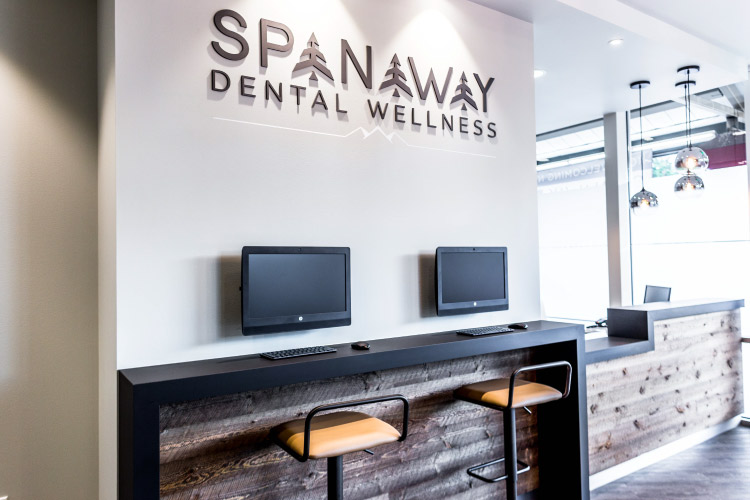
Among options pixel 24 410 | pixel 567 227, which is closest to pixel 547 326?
pixel 24 410

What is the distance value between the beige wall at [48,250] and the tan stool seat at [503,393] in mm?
1959

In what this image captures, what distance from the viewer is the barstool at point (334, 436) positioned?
208 centimetres

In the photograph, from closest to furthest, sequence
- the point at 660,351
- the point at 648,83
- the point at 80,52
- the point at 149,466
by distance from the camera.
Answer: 1. the point at 149,466
2. the point at 80,52
3. the point at 660,351
4. the point at 648,83

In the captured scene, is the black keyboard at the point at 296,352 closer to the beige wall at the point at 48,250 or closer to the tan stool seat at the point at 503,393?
the tan stool seat at the point at 503,393

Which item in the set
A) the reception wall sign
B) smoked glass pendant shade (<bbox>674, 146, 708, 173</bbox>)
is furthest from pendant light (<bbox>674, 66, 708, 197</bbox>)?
the reception wall sign

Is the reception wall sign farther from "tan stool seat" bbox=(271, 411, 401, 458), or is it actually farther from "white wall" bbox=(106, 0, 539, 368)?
"tan stool seat" bbox=(271, 411, 401, 458)

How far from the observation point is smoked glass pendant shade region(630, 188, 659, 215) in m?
4.72

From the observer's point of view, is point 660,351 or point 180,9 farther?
point 660,351

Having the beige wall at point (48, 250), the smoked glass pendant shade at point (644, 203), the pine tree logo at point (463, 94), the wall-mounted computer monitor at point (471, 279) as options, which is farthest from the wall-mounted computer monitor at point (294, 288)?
the smoked glass pendant shade at point (644, 203)

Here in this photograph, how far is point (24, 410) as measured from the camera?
258cm

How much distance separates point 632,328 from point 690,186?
4.47ft

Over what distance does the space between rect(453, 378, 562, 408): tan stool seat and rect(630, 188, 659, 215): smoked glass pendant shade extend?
259 cm

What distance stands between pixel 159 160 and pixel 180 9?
0.68 metres

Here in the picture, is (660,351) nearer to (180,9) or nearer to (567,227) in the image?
(567,227)
